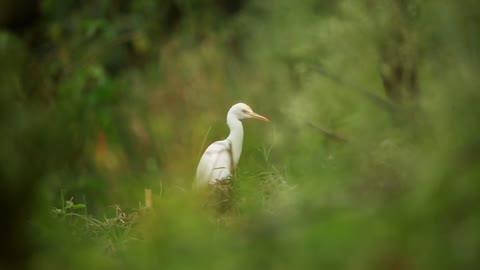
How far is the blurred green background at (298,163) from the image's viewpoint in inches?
70.2

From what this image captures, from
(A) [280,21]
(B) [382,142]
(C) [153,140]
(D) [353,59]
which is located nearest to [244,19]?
(A) [280,21]

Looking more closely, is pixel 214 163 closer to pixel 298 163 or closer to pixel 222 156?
pixel 222 156

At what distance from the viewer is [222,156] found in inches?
202

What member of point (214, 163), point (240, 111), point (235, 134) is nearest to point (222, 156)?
point (214, 163)

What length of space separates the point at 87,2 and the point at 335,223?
40.7 ft

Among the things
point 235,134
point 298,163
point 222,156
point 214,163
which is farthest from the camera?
point 235,134

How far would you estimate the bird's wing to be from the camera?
480cm

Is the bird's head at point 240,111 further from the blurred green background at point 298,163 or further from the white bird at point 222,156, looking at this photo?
the blurred green background at point 298,163

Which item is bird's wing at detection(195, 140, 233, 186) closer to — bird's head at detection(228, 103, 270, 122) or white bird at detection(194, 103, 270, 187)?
white bird at detection(194, 103, 270, 187)

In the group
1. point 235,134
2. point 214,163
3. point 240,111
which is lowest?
point 214,163

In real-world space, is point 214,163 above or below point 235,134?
below

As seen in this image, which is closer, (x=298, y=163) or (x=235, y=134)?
(x=298, y=163)

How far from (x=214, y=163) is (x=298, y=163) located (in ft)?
2.80

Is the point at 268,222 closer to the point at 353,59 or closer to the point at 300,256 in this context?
the point at 300,256
